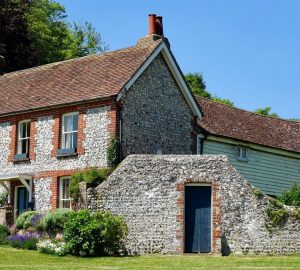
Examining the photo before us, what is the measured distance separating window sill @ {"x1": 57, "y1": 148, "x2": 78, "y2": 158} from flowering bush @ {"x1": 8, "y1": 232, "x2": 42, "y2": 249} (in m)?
4.65

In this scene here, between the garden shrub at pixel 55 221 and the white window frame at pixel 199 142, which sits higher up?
the white window frame at pixel 199 142

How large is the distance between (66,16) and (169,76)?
36.7m

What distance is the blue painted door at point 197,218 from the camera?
2486 centimetres

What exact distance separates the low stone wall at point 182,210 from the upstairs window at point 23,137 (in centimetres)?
901

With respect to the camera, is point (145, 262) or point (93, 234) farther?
point (93, 234)

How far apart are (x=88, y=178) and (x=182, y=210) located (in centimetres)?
460

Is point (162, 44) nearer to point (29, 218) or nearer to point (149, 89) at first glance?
point (149, 89)

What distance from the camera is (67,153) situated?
30609 mm

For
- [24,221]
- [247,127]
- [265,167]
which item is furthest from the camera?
[247,127]

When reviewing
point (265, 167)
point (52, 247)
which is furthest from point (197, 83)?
point (52, 247)

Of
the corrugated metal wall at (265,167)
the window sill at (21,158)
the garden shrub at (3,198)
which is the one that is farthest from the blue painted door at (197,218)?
the garden shrub at (3,198)

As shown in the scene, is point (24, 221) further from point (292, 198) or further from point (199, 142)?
point (292, 198)

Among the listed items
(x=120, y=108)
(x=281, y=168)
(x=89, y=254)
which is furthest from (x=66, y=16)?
(x=89, y=254)

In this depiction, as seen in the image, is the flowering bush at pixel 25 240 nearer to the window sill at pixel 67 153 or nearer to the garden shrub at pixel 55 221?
the garden shrub at pixel 55 221
